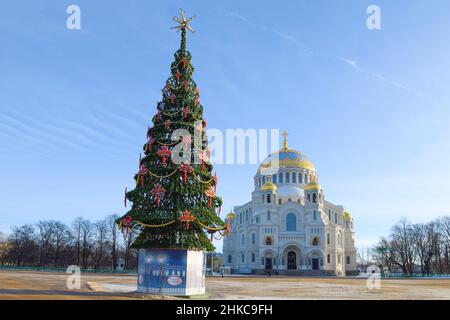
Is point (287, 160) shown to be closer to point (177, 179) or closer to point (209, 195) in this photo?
point (209, 195)

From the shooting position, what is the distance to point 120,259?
10438 centimetres

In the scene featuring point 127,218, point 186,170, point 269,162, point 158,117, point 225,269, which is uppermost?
point 269,162

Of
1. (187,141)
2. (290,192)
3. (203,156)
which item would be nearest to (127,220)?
(187,141)

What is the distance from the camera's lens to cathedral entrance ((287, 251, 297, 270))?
8412 cm

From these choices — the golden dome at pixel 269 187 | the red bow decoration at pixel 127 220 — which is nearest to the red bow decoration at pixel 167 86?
the red bow decoration at pixel 127 220

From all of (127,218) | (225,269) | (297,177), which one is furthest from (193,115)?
(297,177)

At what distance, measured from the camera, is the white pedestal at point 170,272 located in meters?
24.5

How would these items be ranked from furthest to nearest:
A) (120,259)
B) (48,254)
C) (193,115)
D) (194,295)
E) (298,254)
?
(120,259) < (48,254) < (298,254) < (193,115) < (194,295)

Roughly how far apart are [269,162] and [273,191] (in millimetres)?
12432

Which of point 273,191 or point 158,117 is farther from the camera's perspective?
point 273,191

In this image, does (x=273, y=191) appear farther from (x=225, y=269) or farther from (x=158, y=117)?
(x=158, y=117)

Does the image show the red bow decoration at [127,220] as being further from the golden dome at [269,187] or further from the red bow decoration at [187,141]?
the golden dome at [269,187]

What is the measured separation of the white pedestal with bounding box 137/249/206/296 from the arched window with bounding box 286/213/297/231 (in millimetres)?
63477

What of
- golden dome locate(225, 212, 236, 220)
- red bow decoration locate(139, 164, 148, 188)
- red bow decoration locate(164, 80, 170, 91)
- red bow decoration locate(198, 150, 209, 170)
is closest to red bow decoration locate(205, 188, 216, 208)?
red bow decoration locate(198, 150, 209, 170)
